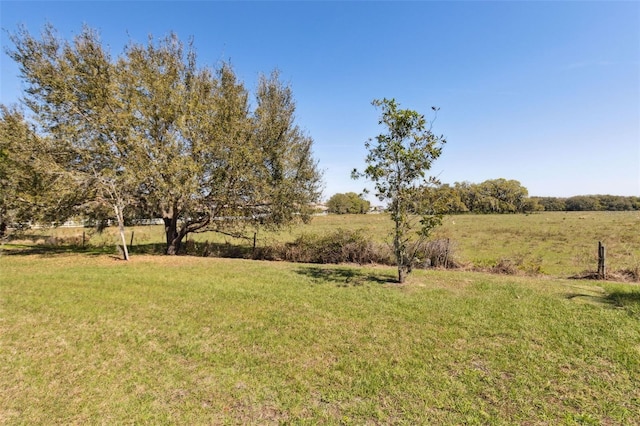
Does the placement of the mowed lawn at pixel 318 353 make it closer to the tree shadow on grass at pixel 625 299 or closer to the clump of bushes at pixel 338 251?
the tree shadow on grass at pixel 625 299

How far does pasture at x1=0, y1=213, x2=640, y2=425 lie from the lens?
4.37 meters

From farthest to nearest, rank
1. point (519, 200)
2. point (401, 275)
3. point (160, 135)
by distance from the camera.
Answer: point (519, 200) → point (160, 135) → point (401, 275)

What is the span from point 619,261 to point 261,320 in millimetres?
19615

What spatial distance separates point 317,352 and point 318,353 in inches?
1.6

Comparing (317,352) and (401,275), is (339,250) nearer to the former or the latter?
(401,275)

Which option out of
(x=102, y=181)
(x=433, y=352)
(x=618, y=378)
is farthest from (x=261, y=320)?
(x=102, y=181)

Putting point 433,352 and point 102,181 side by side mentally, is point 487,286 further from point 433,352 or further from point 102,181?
point 102,181

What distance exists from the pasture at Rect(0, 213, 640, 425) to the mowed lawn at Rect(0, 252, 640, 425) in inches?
1.1

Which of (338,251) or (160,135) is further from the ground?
(160,135)

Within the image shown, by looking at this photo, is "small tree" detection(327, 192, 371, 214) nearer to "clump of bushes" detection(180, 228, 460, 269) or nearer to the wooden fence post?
"clump of bushes" detection(180, 228, 460, 269)

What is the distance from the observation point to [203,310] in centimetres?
816

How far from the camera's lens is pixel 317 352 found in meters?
6.01

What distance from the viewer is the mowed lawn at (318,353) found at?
4363 millimetres

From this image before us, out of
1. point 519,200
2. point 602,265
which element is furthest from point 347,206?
point 602,265
